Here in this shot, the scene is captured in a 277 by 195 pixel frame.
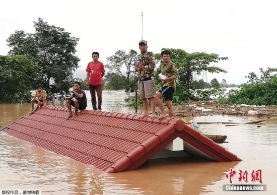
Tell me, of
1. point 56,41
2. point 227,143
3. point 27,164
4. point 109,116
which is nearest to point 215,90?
point 56,41

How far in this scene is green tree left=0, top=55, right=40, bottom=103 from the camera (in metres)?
33.6

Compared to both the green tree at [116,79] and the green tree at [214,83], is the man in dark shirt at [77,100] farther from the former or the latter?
the green tree at [116,79]

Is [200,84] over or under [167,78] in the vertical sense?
over

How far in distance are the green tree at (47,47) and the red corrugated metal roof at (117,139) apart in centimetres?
2867

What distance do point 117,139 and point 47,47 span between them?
3271cm

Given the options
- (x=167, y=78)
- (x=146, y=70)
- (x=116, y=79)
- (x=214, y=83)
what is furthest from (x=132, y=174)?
(x=116, y=79)

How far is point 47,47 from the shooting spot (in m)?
39.3

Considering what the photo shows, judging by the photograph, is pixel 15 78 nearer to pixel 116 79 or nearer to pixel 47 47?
pixel 47 47

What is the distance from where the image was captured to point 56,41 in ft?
130

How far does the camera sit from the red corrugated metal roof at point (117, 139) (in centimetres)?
724

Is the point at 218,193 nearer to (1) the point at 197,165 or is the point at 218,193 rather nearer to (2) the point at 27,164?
(1) the point at 197,165

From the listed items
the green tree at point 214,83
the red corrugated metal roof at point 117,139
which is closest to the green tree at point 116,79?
the green tree at point 214,83

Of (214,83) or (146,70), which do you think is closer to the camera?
(146,70)

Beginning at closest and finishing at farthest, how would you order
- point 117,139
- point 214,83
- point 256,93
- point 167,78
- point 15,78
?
point 117,139
point 167,78
point 256,93
point 15,78
point 214,83
